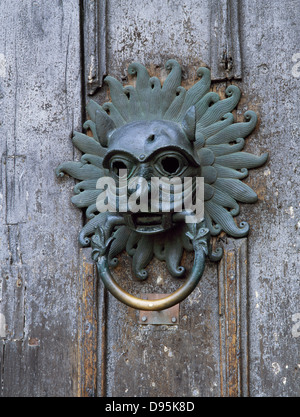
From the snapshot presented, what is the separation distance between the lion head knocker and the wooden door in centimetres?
3

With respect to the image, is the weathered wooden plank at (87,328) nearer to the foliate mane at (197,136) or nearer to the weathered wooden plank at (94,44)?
the foliate mane at (197,136)

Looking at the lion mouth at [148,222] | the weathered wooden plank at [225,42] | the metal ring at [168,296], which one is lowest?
the metal ring at [168,296]

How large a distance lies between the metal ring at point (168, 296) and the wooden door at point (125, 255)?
0.10 meters

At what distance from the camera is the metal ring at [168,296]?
99 cm

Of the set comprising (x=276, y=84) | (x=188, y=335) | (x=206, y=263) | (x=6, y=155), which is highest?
(x=276, y=84)

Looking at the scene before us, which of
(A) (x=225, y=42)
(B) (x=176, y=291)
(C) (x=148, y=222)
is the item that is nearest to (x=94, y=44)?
(A) (x=225, y=42)

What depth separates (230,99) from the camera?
1.12m

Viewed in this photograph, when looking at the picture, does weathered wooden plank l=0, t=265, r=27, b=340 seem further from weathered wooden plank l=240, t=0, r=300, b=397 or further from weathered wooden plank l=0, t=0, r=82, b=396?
weathered wooden plank l=240, t=0, r=300, b=397

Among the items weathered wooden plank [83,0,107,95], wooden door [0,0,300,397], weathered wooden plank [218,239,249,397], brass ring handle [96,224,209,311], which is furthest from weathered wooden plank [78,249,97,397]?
weathered wooden plank [83,0,107,95]

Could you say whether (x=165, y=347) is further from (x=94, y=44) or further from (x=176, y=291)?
(x=94, y=44)

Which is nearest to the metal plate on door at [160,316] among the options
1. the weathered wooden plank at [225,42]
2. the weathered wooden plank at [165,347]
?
the weathered wooden plank at [165,347]
